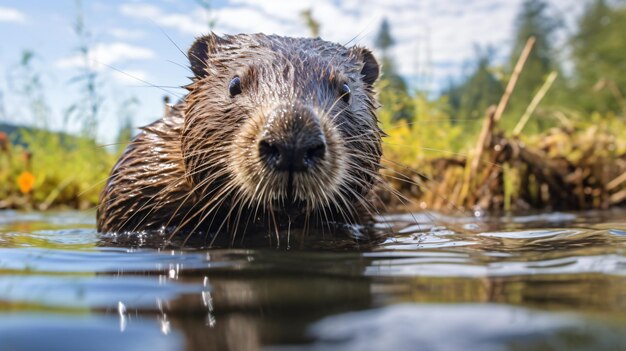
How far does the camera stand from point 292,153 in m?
2.91

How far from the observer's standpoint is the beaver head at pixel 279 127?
3.00 meters

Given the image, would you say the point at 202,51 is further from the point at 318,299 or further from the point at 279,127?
the point at 318,299

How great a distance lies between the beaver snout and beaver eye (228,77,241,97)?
0.85 meters

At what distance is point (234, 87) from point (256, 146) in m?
0.83

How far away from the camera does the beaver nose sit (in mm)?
2879

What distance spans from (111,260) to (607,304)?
1.93m

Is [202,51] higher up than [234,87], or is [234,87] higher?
[202,51]

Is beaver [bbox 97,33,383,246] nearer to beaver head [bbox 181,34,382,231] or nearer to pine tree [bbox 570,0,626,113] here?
beaver head [bbox 181,34,382,231]

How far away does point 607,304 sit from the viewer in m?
1.69

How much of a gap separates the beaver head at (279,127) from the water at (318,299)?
44 cm

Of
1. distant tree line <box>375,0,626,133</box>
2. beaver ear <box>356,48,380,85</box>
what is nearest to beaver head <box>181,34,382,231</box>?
beaver ear <box>356,48,380,85</box>

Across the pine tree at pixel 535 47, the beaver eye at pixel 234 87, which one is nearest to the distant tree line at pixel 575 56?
the pine tree at pixel 535 47

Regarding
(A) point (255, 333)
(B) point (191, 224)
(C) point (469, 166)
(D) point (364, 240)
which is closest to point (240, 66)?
(B) point (191, 224)

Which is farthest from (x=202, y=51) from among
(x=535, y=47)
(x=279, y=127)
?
(x=535, y=47)
